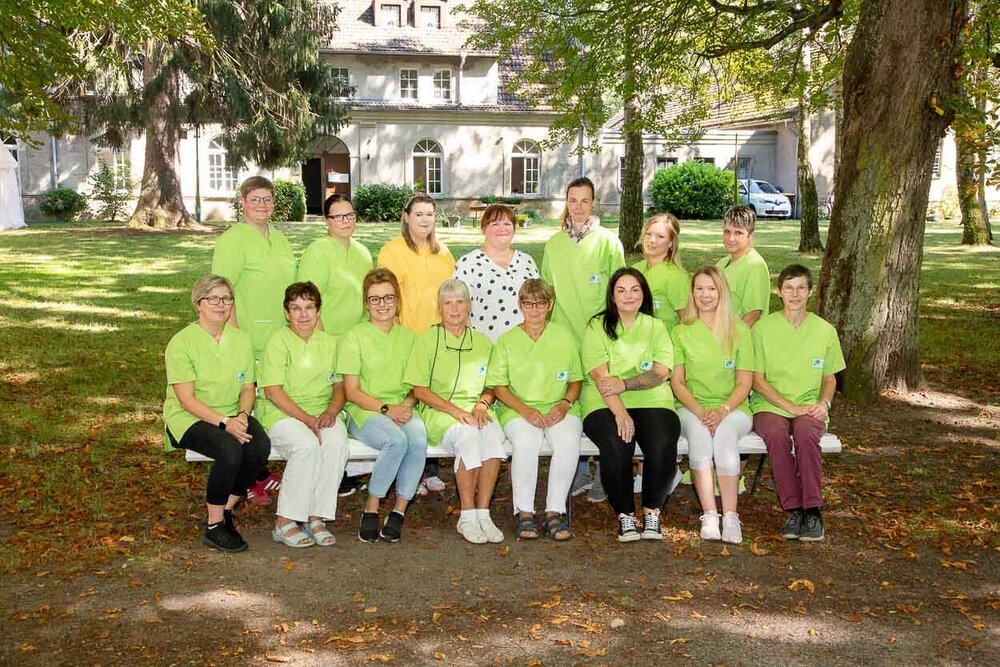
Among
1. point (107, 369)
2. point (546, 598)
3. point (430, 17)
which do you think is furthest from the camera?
point (430, 17)

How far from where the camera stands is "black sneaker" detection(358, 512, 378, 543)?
17.1ft

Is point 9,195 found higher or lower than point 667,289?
higher

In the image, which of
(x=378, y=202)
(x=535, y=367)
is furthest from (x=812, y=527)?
(x=378, y=202)

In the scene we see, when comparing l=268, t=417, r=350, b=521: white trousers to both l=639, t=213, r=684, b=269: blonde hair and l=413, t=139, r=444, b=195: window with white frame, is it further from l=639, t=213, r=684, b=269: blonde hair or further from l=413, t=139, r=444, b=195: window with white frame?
l=413, t=139, r=444, b=195: window with white frame

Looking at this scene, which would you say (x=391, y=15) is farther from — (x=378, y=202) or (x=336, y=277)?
(x=336, y=277)

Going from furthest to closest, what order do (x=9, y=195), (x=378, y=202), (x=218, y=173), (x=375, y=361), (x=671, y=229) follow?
1. (x=218, y=173)
2. (x=378, y=202)
3. (x=9, y=195)
4. (x=671, y=229)
5. (x=375, y=361)

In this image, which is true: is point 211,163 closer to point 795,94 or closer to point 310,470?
point 795,94

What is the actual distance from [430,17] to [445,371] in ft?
114

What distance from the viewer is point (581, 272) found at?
6.08 metres

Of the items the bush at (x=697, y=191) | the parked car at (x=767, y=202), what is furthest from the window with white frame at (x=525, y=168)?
the parked car at (x=767, y=202)

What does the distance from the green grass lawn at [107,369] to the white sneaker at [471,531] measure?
1.61 meters

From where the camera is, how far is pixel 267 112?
27.0 meters

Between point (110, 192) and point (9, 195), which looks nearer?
point (9, 195)

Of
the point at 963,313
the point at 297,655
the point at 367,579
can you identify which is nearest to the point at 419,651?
the point at 297,655
